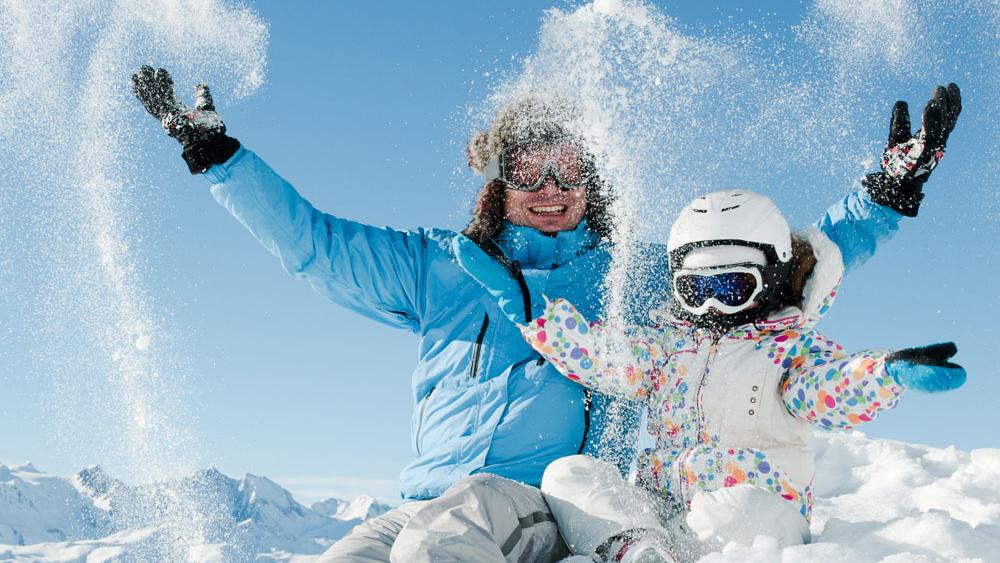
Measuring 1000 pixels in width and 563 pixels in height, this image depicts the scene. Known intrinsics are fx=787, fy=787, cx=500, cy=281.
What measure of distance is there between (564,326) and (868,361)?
5.02 ft

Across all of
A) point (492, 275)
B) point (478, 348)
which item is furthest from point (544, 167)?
point (478, 348)

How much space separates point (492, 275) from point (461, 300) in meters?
0.45

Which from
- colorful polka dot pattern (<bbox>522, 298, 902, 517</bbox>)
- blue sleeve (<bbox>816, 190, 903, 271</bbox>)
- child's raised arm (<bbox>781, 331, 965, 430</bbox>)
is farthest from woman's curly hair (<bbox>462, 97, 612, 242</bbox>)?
child's raised arm (<bbox>781, 331, 965, 430</bbox>)

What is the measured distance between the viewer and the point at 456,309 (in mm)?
5105

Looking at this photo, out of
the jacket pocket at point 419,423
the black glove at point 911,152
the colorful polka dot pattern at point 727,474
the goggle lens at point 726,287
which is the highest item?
the black glove at point 911,152

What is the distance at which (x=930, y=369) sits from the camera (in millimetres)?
3105

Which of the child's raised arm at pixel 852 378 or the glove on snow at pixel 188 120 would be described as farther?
the glove on snow at pixel 188 120

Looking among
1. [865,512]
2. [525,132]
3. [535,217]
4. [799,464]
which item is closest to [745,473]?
[799,464]

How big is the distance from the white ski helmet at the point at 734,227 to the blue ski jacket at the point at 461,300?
28.6 inches

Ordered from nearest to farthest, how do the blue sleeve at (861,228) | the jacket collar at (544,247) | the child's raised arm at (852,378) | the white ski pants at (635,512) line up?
the child's raised arm at (852,378) < the white ski pants at (635,512) < the blue sleeve at (861,228) < the jacket collar at (544,247)

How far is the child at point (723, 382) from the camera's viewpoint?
10.8ft

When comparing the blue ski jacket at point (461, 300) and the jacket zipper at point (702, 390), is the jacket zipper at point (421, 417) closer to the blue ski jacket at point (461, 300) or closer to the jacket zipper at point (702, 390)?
the blue ski jacket at point (461, 300)

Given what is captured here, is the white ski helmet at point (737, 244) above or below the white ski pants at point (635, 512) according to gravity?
above

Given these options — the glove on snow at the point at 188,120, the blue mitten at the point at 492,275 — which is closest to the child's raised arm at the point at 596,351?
the blue mitten at the point at 492,275
